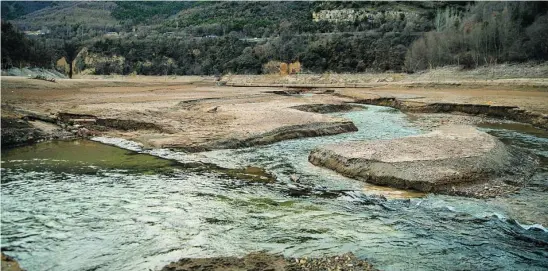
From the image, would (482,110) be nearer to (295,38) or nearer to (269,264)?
(269,264)

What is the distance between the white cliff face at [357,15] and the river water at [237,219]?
298ft

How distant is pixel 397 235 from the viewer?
583 centimetres

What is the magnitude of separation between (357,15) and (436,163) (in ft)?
321

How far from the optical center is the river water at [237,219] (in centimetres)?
512

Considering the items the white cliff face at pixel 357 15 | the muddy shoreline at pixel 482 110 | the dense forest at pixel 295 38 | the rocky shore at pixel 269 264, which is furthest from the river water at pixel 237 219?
the white cliff face at pixel 357 15

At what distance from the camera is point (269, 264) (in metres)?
4.79

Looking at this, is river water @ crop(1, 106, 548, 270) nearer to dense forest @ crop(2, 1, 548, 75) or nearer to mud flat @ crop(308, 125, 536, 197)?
mud flat @ crop(308, 125, 536, 197)

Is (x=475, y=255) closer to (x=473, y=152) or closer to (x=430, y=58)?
(x=473, y=152)

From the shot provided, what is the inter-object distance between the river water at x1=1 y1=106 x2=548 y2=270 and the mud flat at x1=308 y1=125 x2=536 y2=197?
338mm

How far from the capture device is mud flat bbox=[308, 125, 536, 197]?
8062 mm

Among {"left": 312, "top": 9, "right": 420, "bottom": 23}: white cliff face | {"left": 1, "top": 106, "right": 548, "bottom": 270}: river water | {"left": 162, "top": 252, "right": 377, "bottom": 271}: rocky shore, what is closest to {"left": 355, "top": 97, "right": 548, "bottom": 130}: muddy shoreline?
{"left": 1, "top": 106, "right": 548, "bottom": 270}: river water

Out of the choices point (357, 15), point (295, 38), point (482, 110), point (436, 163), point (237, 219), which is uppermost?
point (357, 15)

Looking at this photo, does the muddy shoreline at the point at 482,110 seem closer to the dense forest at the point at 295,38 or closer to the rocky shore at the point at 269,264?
the rocky shore at the point at 269,264

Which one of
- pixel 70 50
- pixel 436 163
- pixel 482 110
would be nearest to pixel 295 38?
pixel 70 50
